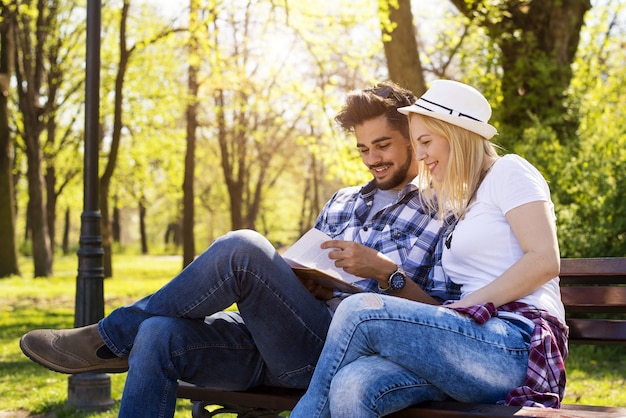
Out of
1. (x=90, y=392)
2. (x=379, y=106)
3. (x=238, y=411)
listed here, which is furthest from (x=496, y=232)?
(x=90, y=392)

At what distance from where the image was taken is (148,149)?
1100 inches

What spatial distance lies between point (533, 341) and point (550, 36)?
25.3 feet

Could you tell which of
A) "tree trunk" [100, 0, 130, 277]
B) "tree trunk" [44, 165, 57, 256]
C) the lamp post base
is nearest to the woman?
the lamp post base

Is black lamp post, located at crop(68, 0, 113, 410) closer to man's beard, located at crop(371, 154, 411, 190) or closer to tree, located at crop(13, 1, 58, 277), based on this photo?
man's beard, located at crop(371, 154, 411, 190)

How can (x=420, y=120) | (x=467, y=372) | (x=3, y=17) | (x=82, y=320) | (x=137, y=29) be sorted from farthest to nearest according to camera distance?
(x=137, y=29), (x=3, y=17), (x=82, y=320), (x=420, y=120), (x=467, y=372)

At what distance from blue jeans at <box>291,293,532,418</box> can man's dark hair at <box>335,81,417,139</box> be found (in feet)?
4.54

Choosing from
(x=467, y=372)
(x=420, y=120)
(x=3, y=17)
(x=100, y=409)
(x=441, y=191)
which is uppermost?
(x=3, y=17)

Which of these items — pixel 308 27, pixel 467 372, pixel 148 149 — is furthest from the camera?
pixel 148 149

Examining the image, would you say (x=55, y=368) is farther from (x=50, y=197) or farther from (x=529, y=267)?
(x=50, y=197)

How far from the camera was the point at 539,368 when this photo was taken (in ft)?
9.02

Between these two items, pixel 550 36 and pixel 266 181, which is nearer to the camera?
pixel 550 36

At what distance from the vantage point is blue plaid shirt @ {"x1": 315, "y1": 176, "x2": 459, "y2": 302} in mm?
3564

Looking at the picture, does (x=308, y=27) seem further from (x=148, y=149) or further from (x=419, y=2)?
(x=148, y=149)

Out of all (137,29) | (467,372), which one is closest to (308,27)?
(467,372)
